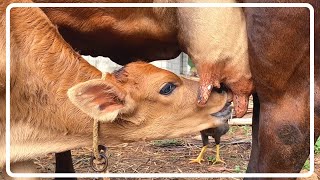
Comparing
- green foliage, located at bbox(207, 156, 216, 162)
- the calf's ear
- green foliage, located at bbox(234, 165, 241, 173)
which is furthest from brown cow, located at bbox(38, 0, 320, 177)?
green foliage, located at bbox(207, 156, 216, 162)

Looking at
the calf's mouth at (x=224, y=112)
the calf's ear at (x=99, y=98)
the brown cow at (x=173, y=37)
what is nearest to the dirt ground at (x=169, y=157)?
the brown cow at (x=173, y=37)

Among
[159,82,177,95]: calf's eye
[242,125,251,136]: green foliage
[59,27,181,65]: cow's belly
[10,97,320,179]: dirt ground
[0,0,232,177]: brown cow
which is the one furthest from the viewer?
[242,125,251,136]: green foliage

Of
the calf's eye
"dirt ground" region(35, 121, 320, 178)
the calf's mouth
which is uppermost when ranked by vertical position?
the calf's eye

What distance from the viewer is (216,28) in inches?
163

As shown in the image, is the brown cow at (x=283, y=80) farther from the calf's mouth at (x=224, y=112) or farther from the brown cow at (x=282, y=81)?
the calf's mouth at (x=224, y=112)

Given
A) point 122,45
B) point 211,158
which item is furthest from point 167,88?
point 211,158

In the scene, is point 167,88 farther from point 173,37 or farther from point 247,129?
point 247,129

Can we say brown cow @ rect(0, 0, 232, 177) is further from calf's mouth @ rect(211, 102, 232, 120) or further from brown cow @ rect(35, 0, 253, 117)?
brown cow @ rect(35, 0, 253, 117)

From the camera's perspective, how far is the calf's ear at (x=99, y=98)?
3561 mm

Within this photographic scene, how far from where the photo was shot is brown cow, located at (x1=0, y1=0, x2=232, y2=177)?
12.8ft

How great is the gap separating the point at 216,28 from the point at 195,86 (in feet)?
1.25

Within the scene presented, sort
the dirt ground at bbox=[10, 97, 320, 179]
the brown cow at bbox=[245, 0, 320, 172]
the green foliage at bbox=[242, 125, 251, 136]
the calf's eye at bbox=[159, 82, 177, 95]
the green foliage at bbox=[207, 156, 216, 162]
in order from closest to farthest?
1. the brown cow at bbox=[245, 0, 320, 172]
2. the calf's eye at bbox=[159, 82, 177, 95]
3. the dirt ground at bbox=[10, 97, 320, 179]
4. the green foliage at bbox=[207, 156, 216, 162]
5. the green foliage at bbox=[242, 125, 251, 136]

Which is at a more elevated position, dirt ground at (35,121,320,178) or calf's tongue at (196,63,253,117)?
calf's tongue at (196,63,253,117)

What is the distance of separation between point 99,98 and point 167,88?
0.59 m
